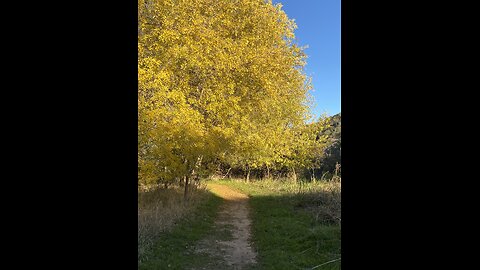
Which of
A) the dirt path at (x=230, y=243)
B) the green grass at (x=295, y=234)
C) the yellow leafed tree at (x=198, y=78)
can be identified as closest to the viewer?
the green grass at (x=295, y=234)

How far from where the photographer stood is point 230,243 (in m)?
8.64

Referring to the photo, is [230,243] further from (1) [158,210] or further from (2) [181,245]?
(1) [158,210]

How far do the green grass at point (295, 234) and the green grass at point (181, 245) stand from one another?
4.23ft

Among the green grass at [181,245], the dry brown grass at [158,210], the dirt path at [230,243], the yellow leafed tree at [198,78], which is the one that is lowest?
the dirt path at [230,243]

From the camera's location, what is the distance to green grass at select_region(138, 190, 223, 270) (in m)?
6.67

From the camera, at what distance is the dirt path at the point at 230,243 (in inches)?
279

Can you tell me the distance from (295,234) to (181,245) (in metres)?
2.76

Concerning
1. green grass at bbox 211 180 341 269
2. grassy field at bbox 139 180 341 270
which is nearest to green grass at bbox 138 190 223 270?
grassy field at bbox 139 180 341 270

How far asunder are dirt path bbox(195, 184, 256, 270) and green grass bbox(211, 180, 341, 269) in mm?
246

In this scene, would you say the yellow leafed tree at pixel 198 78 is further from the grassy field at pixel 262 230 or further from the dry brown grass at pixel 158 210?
the grassy field at pixel 262 230

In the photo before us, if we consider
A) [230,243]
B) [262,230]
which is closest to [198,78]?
[262,230]

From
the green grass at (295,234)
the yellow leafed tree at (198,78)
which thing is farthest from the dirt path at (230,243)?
the yellow leafed tree at (198,78)
